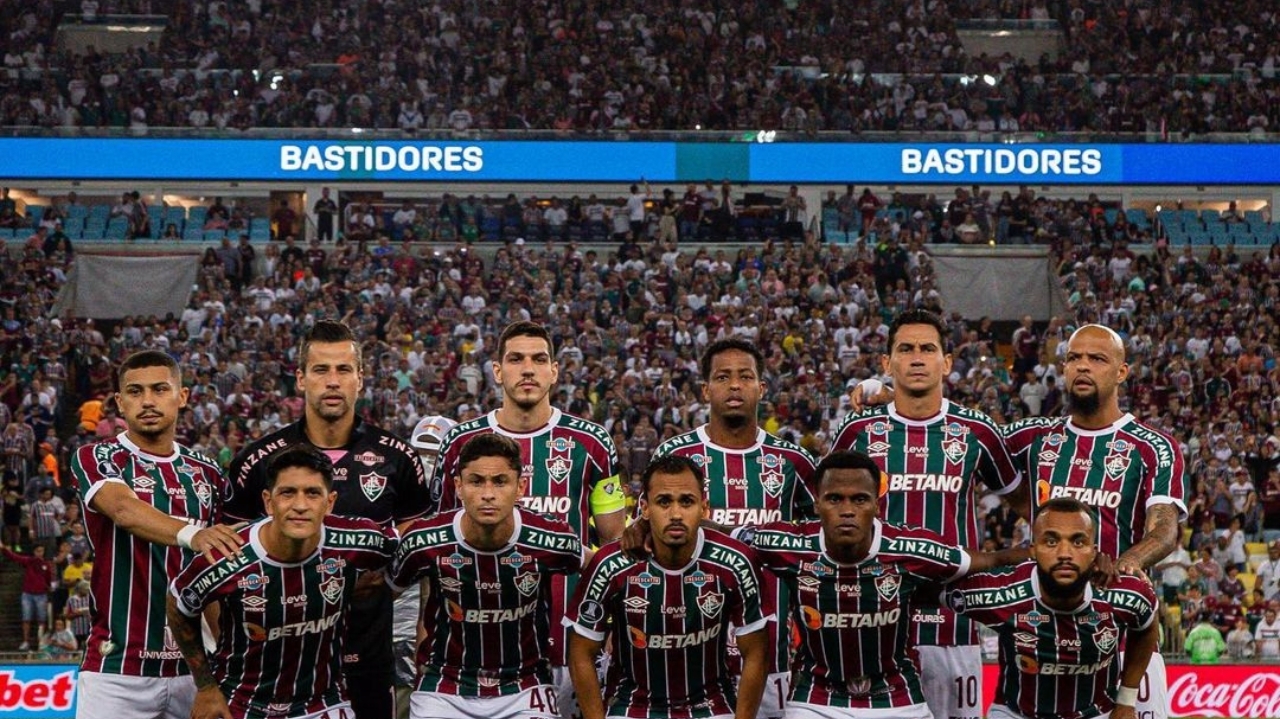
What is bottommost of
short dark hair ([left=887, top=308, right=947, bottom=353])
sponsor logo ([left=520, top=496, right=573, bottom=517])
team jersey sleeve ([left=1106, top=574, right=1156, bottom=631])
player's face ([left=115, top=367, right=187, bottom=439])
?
team jersey sleeve ([left=1106, top=574, right=1156, bottom=631])

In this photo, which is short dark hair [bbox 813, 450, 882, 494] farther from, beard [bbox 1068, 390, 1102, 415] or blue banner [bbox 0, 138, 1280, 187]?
blue banner [bbox 0, 138, 1280, 187]

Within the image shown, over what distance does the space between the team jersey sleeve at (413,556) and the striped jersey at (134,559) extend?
0.90m

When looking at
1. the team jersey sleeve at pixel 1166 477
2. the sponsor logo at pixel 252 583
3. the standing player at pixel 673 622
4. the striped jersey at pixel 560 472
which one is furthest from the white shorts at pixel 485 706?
the team jersey sleeve at pixel 1166 477

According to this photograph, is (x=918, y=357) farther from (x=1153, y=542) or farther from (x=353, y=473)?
(x=353, y=473)

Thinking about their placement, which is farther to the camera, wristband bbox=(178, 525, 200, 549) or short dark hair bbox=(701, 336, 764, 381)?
short dark hair bbox=(701, 336, 764, 381)

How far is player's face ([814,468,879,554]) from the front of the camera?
696 centimetres

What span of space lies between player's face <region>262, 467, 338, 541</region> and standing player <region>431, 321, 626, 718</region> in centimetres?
102

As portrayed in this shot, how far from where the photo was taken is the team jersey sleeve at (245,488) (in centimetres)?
749

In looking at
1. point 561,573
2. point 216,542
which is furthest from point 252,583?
point 561,573

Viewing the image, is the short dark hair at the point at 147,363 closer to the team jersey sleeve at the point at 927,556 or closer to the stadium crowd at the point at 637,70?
the team jersey sleeve at the point at 927,556

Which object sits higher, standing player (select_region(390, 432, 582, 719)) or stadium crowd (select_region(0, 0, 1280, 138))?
stadium crowd (select_region(0, 0, 1280, 138))

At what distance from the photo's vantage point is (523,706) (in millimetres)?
7016

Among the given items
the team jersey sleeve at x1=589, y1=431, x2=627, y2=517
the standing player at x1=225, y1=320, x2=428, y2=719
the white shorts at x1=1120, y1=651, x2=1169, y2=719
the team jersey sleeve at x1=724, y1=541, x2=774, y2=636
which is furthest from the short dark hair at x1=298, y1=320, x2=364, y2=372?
the white shorts at x1=1120, y1=651, x2=1169, y2=719

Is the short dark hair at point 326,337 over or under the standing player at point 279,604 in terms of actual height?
over
